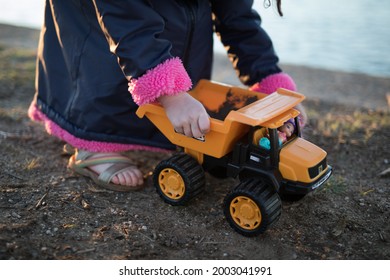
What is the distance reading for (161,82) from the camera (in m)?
1.27

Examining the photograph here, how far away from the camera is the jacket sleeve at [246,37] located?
164 cm

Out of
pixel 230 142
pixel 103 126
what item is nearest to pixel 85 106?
pixel 103 126

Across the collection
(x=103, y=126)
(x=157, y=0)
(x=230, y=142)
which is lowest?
(x=103, y=126)

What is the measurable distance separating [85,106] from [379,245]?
931mm

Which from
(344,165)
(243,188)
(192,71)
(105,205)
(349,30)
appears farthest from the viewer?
(349,30)

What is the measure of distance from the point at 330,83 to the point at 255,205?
73.8 inches

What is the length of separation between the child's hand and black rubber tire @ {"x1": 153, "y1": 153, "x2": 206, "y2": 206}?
101mm

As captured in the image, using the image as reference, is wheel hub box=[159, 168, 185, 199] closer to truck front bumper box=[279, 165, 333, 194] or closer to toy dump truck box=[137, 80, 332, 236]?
toy dump truck box=[137, 80, 332, 236]

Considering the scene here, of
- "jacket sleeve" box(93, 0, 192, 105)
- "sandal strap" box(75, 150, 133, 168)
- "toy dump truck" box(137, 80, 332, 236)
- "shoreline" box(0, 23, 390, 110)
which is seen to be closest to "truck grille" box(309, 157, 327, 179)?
"toy dump truck" box(137, 80, 332, 236)

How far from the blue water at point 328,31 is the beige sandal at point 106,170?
2.03 metres

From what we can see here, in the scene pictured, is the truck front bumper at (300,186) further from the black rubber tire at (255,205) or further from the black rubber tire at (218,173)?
the black rubber tire at (218,173)

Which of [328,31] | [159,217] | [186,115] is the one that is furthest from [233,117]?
[328,31]

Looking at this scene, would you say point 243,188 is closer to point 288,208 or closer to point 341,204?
point 288,208
